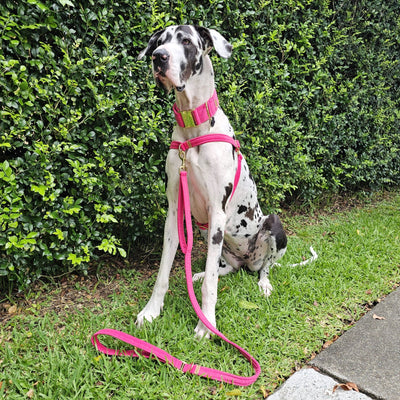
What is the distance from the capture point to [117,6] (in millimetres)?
3027

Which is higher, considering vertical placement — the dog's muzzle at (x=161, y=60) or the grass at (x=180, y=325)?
the dog's muzzle at (x=161, y=60)

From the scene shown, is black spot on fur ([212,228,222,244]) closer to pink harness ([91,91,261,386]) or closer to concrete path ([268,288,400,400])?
pink harness ([91,91,261,386])

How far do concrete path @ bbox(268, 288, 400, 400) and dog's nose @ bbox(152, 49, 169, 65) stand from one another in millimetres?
2130

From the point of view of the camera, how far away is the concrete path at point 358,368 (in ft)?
7.11

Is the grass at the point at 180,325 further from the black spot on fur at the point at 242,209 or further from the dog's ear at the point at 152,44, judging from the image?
the dog's ear at the point at 152,44

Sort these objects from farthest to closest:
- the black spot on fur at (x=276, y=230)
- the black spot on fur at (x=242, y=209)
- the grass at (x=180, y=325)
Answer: the black spot on fur at (x=276, y=230) < the black spot on fur at (x=242, y=209) < the grass at (x=180, y=325)

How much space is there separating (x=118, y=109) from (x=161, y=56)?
3.78 ft

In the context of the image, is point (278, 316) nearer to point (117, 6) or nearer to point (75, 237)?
point (75, 237)

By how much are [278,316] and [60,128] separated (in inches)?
90.2

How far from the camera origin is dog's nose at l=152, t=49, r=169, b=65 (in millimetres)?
2227

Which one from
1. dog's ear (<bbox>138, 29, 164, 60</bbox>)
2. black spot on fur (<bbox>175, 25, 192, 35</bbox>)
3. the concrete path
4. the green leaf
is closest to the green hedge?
dog's ear (<bbox>138, 29, 164, 60</bbox>)

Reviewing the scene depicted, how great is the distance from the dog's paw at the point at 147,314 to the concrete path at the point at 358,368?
3.41 feet

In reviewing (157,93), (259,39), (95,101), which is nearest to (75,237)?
(95,101)

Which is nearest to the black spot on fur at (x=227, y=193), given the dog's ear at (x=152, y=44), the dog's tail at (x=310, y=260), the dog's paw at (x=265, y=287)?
the dog's paw at (x=265, y=287)
